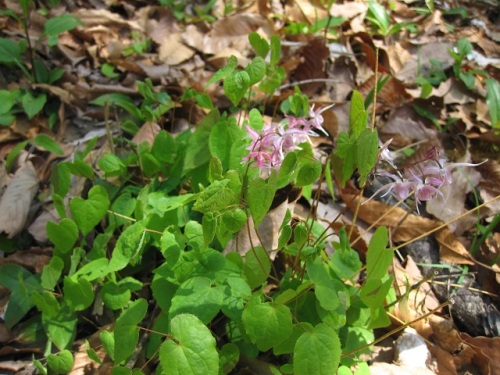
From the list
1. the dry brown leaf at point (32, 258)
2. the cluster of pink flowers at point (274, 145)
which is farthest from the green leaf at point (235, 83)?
the dry brown leaf at point (32, 258)

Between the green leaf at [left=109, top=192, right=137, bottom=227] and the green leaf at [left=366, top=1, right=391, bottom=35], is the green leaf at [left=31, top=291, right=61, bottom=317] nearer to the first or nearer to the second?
the green leaf at [left=109, top=192, right=137, bottom=227]

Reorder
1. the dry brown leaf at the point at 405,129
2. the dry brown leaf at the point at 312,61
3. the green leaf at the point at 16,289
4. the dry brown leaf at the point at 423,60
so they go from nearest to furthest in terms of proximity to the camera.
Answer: the green leaf at the point at 16,289
the dry brown leaf at the point at 405,129
the dry brown leaf at the point at 312,61
the dry brown leaf at the point at 423,60

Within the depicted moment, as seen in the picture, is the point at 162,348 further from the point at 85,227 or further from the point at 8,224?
the point at 8,224

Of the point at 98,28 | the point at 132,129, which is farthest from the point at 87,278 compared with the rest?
the point at 98,28

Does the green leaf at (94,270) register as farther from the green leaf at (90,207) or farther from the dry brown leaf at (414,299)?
the dry brown leaf at (414,299)

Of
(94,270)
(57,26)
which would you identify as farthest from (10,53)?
(94,270)

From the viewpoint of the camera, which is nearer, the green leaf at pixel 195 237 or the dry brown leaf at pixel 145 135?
the green leaf at pixel 195 237

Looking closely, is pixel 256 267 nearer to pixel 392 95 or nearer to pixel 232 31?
pixel 392 95
